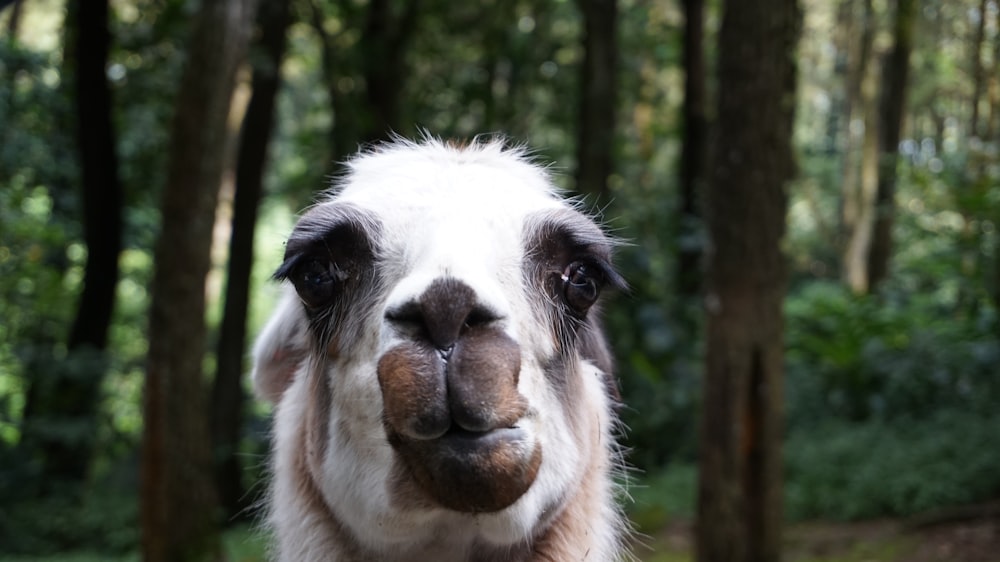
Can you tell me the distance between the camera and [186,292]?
24.0ft

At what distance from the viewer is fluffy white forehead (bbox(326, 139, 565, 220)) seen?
7.98ft

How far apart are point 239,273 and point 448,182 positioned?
1147cm

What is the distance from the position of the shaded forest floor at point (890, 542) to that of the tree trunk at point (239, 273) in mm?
6522

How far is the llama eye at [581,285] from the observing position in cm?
253

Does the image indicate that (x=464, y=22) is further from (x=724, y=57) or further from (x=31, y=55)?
(x=724, y=57)

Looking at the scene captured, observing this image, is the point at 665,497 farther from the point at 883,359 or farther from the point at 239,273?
the point at 239,273

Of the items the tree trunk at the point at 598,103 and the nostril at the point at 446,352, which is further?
the tree trunk at the point at 598,103

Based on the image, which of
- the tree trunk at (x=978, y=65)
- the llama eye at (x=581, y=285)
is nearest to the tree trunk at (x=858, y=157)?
the tree trunk at (x=978, y=65)

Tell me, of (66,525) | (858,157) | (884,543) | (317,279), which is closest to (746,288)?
(884,543)

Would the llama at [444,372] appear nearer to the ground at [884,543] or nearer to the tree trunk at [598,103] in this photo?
the ground at [884,543]

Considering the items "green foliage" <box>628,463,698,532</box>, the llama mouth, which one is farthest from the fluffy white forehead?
"green foliage" <box>628,463,698,532</box>

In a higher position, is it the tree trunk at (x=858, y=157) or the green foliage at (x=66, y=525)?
the tree trunk at (x=858, y=157)

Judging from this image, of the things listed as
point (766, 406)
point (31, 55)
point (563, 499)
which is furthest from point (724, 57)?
point (31, 55)

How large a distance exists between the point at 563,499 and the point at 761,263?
469 cm
